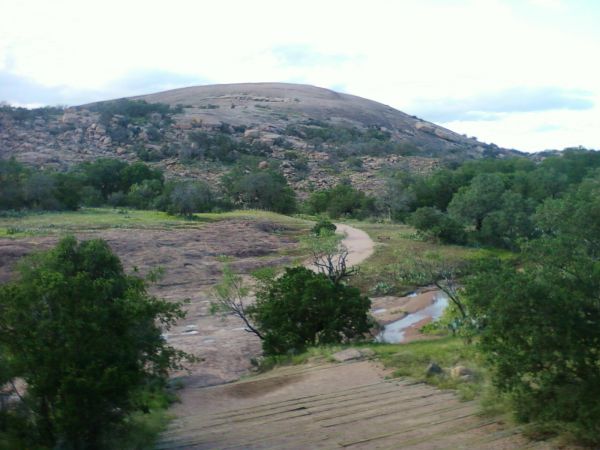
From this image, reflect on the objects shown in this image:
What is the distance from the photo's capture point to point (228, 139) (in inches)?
3280

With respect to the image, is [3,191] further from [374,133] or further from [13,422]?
[374,133]

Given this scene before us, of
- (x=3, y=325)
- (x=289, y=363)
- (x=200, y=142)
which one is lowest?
(x=289, y=363)

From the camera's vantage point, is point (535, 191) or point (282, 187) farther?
point (282, 187)

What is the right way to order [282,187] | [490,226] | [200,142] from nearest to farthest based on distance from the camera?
[490,226] < [282,187] < [200,142]

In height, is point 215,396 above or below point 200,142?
below

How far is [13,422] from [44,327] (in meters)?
1.35

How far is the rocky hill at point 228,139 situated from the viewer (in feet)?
242

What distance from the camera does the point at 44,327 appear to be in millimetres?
9695

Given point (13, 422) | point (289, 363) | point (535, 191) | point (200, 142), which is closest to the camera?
point (13, 422)

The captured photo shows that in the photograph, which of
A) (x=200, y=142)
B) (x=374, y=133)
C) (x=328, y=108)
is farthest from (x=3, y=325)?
(x=328, y=108)

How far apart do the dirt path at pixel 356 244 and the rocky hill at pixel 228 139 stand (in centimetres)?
2473

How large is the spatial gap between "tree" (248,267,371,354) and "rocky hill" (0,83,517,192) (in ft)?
159

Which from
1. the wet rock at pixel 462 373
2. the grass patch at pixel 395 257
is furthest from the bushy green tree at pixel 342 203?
the wet rock at pixel 462 373

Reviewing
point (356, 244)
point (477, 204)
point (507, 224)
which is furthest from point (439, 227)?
point (356, 244)
